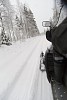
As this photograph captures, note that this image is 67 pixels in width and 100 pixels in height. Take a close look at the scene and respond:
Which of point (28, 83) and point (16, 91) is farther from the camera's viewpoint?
point (28, 83)

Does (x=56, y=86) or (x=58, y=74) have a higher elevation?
(x=58, y=74)

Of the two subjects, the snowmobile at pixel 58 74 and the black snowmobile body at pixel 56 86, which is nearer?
A: the snowmobile at pixel 58 74

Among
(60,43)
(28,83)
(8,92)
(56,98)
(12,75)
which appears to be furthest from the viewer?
→ (12,75)

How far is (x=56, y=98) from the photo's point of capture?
10.5 feet

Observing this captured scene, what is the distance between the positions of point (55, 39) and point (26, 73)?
13.5 feet

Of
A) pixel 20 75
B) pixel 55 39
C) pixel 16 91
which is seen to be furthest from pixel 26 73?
pixel 55 39

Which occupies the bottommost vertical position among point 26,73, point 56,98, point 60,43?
point 26,73

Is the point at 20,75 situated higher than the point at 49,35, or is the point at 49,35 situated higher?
the point at 49,35

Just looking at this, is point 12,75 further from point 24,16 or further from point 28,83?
point 24,16

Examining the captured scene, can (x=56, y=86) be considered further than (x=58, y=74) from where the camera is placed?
Yes

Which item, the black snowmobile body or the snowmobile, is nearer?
the snowmobile

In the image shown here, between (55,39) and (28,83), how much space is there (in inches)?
121

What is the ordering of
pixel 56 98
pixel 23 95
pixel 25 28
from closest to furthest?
pixel 56 98 → pixel 23 95 → pixel 25 28

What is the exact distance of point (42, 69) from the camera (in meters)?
6.55
